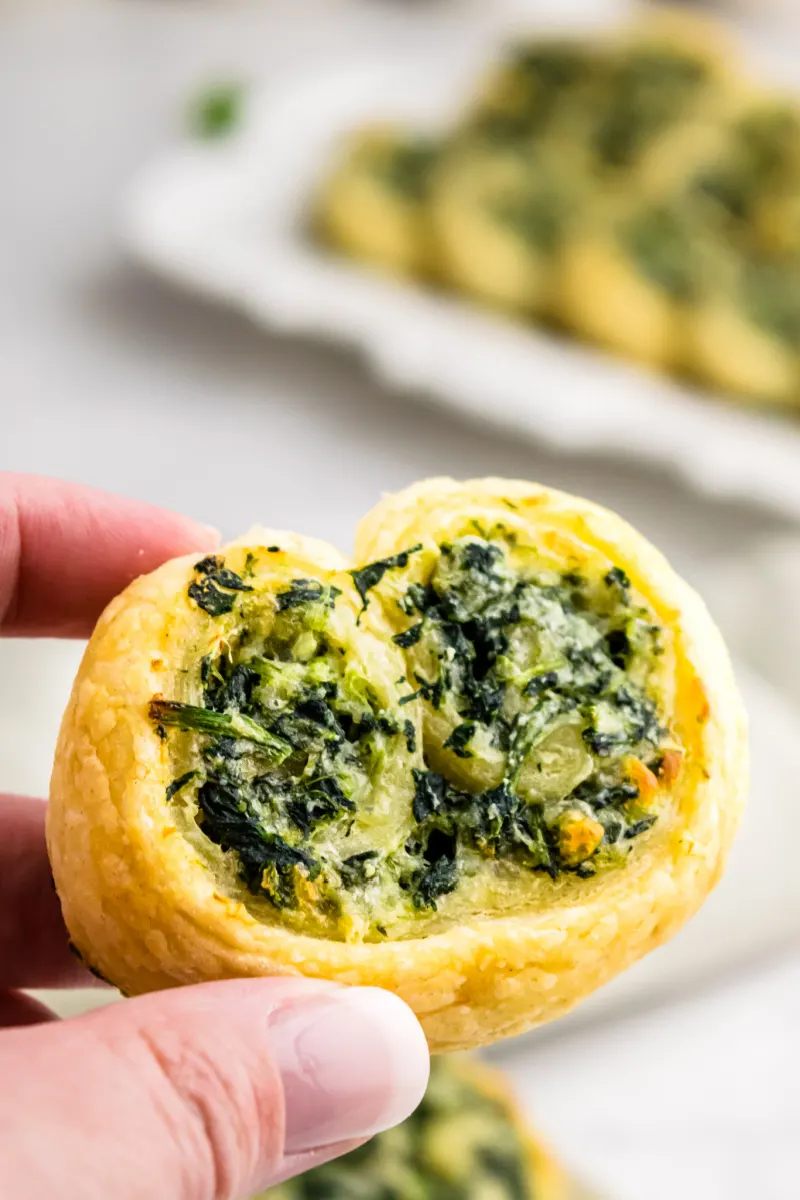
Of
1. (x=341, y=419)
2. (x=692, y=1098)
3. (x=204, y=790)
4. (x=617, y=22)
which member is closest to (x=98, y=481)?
(x=341, y=419)

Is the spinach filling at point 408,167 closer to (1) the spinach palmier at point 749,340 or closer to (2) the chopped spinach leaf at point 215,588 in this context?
(1) the spinach palmier at point 749,340

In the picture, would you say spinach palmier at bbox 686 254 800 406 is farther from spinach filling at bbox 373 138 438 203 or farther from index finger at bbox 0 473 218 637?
index finger at bbox 0 473 218 637

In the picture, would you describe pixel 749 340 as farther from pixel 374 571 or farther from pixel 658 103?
pixel 374 571

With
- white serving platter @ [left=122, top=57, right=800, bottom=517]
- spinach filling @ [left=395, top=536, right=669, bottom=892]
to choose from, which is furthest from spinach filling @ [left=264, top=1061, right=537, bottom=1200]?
white serving platter @ [left=122, top=57, right=800, bottom=517]

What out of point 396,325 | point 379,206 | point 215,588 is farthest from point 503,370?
point 215,588

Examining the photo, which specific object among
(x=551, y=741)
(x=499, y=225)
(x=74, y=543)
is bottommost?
(x=74, y=543)

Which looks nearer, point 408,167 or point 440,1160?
point 440,1160

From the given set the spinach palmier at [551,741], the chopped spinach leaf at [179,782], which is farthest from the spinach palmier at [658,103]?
the chopped spinach leaf at [179,782]
